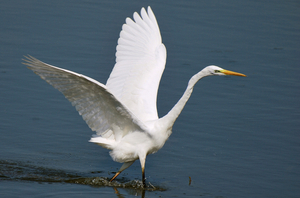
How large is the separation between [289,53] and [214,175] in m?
5.41

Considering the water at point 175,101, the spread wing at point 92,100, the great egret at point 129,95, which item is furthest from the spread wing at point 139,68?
the water at point 175,101

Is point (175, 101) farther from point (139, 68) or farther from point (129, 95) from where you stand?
point (129, 95)

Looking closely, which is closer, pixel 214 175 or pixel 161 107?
pixel 214 175

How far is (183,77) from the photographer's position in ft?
33.0

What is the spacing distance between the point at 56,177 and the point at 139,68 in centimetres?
228

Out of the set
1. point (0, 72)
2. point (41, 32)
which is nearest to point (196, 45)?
point (41, 32)

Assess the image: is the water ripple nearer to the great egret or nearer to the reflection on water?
the reflection on water

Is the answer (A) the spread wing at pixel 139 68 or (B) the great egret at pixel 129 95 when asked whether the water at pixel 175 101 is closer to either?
(B) the great egret at pixel 129 95

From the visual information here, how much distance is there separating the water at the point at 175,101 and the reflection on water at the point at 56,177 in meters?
0.01

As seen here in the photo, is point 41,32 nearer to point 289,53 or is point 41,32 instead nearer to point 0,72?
point 0,72

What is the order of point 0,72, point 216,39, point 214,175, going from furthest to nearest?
point 216,39
point 0,72
point 214,175

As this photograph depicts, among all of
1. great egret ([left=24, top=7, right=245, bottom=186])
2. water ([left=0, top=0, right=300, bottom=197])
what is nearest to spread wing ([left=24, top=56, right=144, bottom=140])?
great egret ([left=24, top=7, right=245, bottom=186])

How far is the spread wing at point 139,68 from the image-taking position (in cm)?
750

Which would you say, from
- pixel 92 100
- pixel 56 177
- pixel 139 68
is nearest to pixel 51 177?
pixel 56 177
